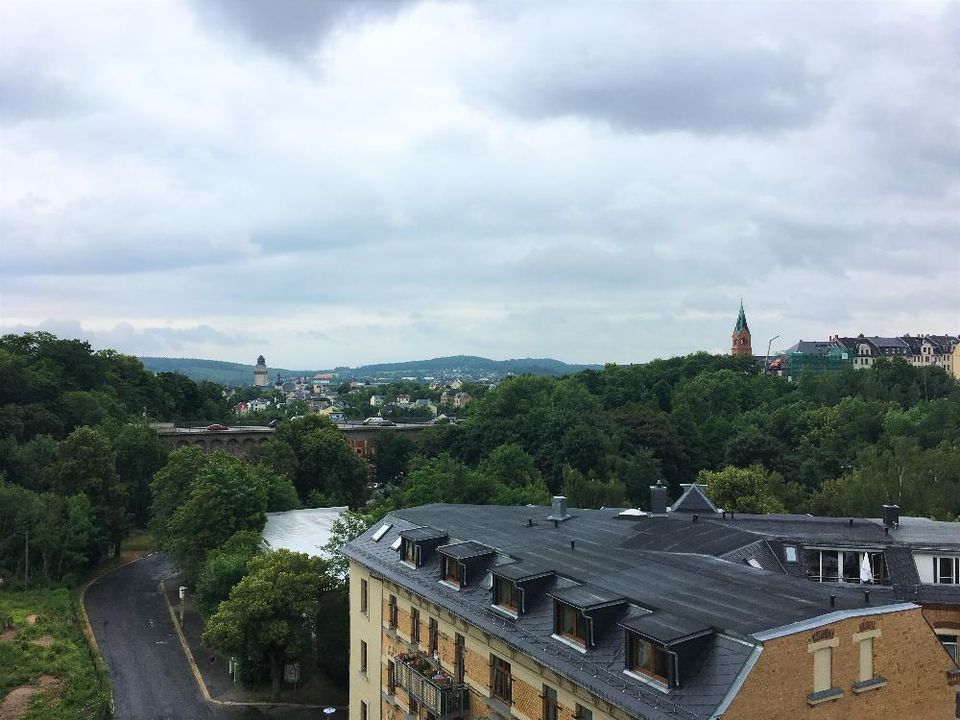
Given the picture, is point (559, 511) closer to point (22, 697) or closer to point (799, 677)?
point (799, 677)

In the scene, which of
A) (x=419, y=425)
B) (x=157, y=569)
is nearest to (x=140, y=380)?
(x=419, y=425)

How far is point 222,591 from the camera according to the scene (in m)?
40.0

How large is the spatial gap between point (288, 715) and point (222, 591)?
7895 millimetres

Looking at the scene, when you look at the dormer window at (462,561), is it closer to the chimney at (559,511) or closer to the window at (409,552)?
the window at (409,552)

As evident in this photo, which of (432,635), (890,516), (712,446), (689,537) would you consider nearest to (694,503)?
(890,516)

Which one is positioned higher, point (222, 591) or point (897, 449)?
point (897, 449)

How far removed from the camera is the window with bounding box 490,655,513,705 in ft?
64.8

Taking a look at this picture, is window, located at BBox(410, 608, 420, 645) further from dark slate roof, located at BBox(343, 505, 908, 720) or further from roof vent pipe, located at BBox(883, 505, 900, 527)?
roof vent pipe, located at BBox(883, 505, 900, 527)

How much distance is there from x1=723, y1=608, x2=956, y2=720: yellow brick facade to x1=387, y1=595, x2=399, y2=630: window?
1432cm

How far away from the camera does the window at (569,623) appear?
17438 millimetres

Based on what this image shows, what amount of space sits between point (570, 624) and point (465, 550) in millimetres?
5720

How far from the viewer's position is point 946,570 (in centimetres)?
2341

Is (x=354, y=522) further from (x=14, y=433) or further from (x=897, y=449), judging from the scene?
(x=897, y=449)

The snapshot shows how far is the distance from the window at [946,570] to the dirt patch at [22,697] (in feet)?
115
